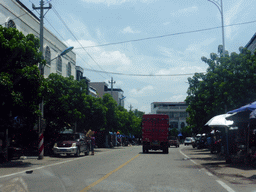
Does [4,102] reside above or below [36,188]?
above

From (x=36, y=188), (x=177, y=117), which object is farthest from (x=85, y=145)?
(x=177, y=117)

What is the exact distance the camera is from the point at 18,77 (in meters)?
17.8

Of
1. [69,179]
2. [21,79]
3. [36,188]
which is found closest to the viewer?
[36,188]

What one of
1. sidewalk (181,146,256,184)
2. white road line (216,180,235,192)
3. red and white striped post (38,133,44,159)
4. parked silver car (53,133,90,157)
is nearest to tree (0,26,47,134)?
red and white striped post (38,133,44,159)

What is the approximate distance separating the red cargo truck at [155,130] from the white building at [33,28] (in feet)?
32.1

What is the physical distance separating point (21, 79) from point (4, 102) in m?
1.46

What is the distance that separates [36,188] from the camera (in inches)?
364

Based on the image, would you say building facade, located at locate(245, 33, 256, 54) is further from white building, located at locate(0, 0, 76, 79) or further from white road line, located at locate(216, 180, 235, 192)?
white road line, located at locate(216, 180, 235, 192)

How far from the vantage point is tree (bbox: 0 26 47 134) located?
680 inches

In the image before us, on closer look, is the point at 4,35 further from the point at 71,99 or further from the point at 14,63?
the point at 71,99

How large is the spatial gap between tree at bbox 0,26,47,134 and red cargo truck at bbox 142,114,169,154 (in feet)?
45.9

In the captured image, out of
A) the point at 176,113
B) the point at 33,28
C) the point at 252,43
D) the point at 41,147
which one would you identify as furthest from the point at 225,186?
the point at 176,113

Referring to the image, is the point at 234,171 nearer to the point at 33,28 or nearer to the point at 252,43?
the point at 33,28

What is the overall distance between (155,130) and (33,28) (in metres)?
14.7
